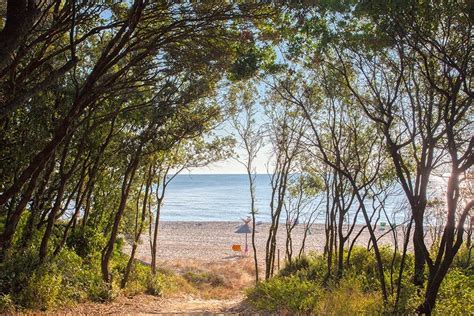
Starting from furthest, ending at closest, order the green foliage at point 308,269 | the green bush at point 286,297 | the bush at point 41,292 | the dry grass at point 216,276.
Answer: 1. the dry grass at point 216,276
2. the green foliage at point 308,269
3. the green bush at point 286,297
4. the bush at point 41,292

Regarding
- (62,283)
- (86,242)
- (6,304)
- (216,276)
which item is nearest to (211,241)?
(216,276)

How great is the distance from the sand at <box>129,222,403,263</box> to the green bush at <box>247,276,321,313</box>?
17.4 metres

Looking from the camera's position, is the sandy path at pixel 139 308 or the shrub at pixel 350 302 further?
the sandy path at pixel 139 308

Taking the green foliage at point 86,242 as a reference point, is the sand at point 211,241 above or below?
below

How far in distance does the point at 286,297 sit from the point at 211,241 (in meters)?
30.3

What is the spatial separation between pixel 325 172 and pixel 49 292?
10.9 meters

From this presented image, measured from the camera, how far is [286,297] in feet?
33.7

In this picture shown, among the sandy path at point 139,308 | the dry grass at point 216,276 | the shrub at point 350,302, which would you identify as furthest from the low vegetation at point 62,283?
the shrub at point 350,302

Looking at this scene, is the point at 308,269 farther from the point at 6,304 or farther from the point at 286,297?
the point at 6,304

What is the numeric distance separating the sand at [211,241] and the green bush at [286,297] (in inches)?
686

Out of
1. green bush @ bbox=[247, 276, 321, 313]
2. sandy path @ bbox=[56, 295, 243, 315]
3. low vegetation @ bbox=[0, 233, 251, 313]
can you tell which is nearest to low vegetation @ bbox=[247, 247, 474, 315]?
green bush @ bbox=[247, 276, 321, 313]

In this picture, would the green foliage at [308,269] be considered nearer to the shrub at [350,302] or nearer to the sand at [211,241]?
the shrub at [350,302]

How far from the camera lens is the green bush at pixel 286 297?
942 centimetres

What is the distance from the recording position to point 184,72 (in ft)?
34.7
